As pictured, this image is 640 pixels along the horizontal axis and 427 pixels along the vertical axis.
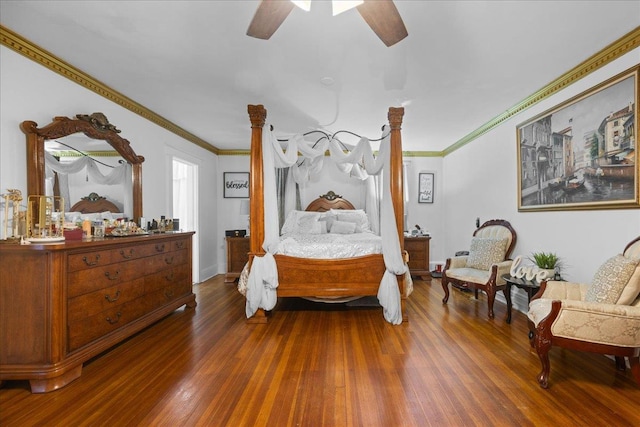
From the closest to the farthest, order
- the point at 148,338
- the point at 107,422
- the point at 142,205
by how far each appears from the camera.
→ the point at 107,422 < the point at 148,338 < the point at 142,205

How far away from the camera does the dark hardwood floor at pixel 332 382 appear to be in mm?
1724

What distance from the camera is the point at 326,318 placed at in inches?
133

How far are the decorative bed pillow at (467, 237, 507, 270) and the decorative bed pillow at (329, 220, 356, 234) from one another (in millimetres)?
1807

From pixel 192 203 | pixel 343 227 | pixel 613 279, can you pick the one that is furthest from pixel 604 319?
pixel 192 203

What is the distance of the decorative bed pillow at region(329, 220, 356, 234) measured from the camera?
4.86m

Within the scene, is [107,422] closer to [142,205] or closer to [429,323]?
[142,205]

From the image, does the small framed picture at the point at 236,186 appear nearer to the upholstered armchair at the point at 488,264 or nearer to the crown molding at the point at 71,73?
the crown molding at the point at 71,73

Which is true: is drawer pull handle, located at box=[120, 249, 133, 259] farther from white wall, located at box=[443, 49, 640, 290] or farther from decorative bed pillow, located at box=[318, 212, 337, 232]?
white wall, located at box=[443, 49, 640, 290]

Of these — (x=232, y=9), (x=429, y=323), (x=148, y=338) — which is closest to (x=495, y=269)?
(x=429, y=323)

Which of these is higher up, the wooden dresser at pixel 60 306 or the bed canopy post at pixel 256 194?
the bed canopy post at pixel 256 194

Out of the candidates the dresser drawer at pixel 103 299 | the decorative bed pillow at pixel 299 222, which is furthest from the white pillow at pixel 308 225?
the dresser drawer at pixel 103 299

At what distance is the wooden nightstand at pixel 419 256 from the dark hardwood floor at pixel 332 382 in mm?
2165

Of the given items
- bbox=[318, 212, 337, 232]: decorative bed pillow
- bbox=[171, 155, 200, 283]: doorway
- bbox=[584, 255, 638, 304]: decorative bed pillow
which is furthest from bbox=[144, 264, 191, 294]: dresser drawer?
bbox=[584, 255, 638, 304]: decorative bed pillow

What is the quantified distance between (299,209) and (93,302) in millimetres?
3478
